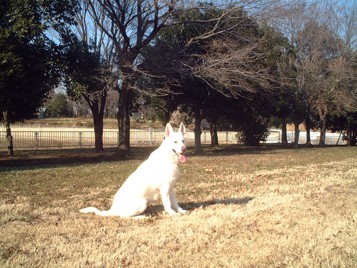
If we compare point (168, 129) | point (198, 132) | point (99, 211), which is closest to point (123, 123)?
point (198, 132)

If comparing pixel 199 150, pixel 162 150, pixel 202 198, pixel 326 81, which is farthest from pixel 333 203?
pixel 326 81

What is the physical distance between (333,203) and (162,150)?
3.58 meters

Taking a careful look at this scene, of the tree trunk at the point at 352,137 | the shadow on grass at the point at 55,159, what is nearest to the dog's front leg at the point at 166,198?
the shadow on grass at the point at 55,159

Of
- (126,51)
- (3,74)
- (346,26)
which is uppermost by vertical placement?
(346,26)

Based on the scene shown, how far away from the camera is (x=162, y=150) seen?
6.52 meters

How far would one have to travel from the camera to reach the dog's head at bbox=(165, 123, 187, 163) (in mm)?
6312

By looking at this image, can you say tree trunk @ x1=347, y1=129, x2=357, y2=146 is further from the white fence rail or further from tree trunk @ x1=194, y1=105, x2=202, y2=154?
tree trunk @ x1=194, y1=105, x2=202, y2=154

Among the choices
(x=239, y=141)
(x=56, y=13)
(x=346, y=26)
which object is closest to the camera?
(x=56, y=13)

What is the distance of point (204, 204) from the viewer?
25.0ft

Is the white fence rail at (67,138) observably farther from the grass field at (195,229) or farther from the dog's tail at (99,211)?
the dog's tail at (99,211)

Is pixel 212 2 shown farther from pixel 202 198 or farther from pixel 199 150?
pixel 202 198

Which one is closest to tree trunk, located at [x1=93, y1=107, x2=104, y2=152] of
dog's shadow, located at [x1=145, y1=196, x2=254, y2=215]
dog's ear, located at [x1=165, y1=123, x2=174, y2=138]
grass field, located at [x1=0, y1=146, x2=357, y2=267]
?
grass field, located at [x1=0, y1=146, x2=357, y2=267]

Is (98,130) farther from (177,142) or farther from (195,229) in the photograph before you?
(195,229)

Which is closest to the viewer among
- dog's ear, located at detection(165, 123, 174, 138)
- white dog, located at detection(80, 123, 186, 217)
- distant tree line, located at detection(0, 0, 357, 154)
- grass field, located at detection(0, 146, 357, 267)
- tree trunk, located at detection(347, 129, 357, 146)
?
grass field, located at detection(0, 146, 357, 267)
